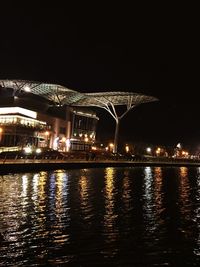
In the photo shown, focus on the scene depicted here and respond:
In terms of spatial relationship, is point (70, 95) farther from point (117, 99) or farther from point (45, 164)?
point (45, 164)

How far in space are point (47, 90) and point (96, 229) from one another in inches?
3000

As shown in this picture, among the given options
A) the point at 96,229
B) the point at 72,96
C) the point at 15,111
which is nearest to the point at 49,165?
the point at 15,111

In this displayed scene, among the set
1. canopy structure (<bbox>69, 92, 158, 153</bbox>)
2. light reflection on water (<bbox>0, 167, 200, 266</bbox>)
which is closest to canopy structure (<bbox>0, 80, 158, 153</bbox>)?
canopy structure (<bbox>69, 92, 158, 153</bbox>)

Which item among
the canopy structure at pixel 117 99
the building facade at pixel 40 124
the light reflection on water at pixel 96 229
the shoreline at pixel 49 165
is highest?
the canopy structure at pixel 117 99

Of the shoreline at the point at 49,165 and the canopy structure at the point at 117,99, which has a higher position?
the canopy structure at the point at 117,99

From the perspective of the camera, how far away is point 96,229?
17219 mm

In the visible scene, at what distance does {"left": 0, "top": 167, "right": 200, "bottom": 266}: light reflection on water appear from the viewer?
1311 centimetres

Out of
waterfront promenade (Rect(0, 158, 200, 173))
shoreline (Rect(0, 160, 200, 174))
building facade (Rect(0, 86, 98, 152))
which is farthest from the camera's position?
building facade (Rect(0, 86, 98, 152))

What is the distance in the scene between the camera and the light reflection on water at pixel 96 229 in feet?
43.0

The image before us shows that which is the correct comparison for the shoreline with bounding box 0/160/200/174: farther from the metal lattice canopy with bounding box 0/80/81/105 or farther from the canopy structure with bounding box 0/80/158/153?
the metal lattice canopy with bounding box 0/80/81/105

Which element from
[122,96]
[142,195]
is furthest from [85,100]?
[142,195]

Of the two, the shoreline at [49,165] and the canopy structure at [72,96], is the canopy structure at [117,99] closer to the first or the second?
the canopy structure at [72,96]

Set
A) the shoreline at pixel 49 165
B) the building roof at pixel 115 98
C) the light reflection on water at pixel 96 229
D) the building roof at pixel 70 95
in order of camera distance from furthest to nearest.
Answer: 1. the building roof at pixel 115 98
2. the building roof at pixel 70 95
3. the shoreline at pixel 49 165
4. the light reflection on water at pixel 96 229

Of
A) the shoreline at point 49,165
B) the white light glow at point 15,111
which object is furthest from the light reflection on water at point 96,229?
the white light glow at point 15,111
